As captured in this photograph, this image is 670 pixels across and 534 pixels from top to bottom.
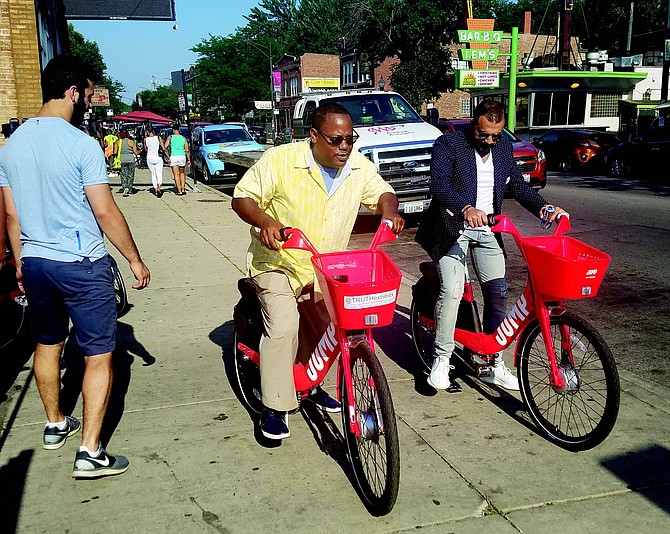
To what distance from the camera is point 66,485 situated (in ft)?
11.5

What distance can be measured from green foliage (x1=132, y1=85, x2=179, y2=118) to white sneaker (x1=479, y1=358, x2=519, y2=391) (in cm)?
11513

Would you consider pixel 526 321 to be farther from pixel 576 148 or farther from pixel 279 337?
pixel 576 148

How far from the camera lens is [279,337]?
361 cm

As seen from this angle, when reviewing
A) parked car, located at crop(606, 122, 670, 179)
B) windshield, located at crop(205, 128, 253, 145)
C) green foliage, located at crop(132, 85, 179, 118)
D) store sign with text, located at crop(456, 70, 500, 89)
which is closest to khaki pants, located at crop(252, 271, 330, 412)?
parked car, located at crop(606, 122, 670, 179)

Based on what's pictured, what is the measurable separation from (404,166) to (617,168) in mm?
10747

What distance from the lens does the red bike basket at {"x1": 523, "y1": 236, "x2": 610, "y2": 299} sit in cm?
340

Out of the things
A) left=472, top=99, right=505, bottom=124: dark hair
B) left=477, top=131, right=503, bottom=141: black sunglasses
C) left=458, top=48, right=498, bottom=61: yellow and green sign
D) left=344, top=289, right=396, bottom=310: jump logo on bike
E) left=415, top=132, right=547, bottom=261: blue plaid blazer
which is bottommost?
left=344, top=289, right=396, bottom=310: jump logo on bike

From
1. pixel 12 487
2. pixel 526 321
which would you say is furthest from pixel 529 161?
pixel 12 487

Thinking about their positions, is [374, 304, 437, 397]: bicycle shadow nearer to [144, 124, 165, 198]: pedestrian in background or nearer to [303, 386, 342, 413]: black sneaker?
[303, 386, 342, 413]: black sneaker

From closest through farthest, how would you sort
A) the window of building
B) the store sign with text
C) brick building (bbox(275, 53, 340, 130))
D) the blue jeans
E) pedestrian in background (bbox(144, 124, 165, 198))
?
the blue jeans
pedestrian in background (bbox(144, 124, 165, 198))
the store sign with text
the window of building
brick building (bbox(275, 53, 340, 130))

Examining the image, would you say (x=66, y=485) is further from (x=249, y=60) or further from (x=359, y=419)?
(x=249, y=60)

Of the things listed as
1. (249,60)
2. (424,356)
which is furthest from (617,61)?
(424,356)

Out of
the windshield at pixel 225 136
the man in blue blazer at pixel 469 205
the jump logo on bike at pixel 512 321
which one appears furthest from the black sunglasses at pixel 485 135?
the windshield at pixel 225 136

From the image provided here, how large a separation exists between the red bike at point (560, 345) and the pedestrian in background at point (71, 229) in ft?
7.05
